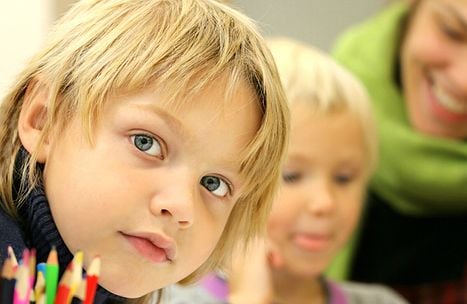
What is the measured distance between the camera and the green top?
126 cm

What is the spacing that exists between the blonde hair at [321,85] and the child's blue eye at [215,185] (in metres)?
0.42

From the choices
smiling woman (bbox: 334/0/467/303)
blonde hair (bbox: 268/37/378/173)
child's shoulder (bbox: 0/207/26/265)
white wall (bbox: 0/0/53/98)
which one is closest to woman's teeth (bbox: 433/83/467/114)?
smiling woman (bbox: 334/0/467/303)

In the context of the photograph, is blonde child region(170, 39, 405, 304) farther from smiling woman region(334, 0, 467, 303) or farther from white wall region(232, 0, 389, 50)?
white wall region(232, 0, 389, 50)

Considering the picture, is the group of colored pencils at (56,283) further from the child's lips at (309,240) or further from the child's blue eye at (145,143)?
the child's lips at (309,240)

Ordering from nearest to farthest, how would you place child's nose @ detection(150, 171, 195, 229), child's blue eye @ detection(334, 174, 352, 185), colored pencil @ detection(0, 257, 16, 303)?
colored pencil @ detection(0, 257, 16, 303), child's nose @ detection(150, 171, 195, 229), child's blue eye @ detection(334, 174, 352, 185)

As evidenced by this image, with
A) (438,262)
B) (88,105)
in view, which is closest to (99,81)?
(88,105)

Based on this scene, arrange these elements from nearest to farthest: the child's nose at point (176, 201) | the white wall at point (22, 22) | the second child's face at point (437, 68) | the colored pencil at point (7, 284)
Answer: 1. the colored pencil at point (7, 284)
2. the child's nose at point (176, 201)
3. the white wall at point (22, 22)
4. the second child's face at point (437, 68)

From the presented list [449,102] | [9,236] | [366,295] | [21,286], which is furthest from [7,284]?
[449,102]

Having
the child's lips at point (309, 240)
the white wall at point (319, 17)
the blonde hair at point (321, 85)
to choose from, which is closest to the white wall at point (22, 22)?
the blonde hair at point (321, 85)

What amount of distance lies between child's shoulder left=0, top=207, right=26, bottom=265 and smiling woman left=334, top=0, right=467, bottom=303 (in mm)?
773

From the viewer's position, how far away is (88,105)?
53 centimetres

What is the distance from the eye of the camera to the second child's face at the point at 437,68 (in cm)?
119

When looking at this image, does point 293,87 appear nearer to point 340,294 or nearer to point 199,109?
point 340,294

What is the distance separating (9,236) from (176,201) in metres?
0.10
